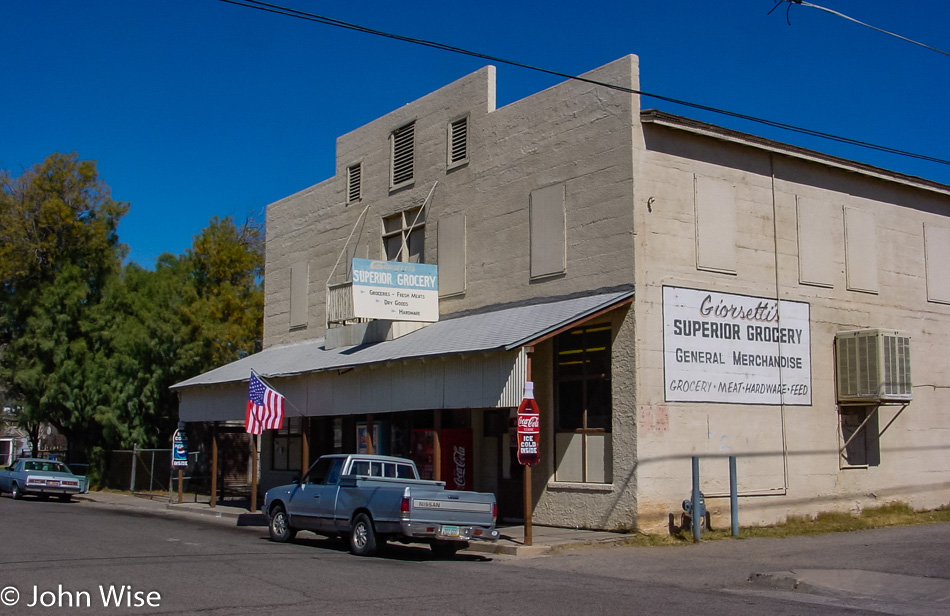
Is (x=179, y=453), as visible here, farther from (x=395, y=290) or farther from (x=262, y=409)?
(x=395, y=290)

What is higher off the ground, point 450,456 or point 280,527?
point 450,456

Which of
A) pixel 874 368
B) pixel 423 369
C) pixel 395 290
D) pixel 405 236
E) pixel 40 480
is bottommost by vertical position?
pixel 40 480

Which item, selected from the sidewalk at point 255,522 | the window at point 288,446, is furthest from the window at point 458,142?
the window at point 288,446

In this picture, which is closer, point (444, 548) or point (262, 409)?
point (444, 548)

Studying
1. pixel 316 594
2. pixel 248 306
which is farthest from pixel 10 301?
pixel 316 594

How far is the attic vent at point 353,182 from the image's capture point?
88.3 ft

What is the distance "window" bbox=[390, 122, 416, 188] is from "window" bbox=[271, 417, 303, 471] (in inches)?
332

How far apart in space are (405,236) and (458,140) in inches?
117

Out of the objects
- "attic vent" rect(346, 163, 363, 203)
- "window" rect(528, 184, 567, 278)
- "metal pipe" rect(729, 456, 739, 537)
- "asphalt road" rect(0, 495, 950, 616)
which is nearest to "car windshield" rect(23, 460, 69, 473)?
"attic vent" rect(346, 163, 363, 203)

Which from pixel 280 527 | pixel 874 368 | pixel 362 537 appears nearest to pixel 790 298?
pixel 874 368

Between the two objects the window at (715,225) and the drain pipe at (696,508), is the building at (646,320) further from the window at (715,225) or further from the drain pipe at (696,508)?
the drain pipe at (696,508)

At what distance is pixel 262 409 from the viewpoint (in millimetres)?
22516

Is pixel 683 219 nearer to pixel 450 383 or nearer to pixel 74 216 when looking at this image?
pixel 450 383

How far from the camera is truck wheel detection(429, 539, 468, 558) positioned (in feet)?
50.7
